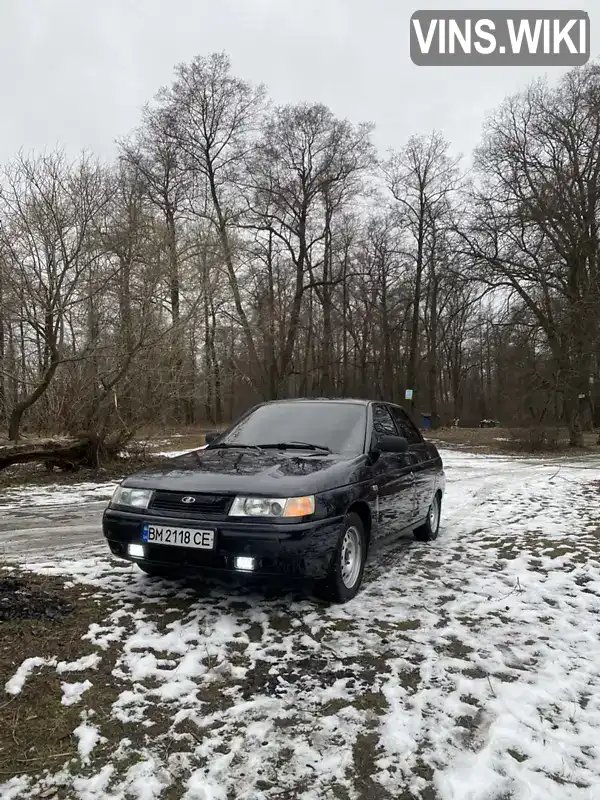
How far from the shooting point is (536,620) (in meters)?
4.17

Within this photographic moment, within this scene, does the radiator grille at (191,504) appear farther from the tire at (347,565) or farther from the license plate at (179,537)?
the tire at (347,565)

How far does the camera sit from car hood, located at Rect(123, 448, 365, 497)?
4.02 metres

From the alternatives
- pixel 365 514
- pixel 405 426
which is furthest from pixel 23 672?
pixel 405 426

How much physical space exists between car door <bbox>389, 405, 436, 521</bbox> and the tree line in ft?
23.6

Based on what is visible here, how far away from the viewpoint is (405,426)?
6.55 meters

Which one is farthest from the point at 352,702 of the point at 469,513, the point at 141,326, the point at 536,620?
the point at 141,326

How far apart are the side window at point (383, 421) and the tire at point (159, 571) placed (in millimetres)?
2211

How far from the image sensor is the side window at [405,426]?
6343 millimetres

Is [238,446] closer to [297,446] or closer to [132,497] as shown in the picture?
[297,446]

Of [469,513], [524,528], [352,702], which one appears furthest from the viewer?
[469,513]

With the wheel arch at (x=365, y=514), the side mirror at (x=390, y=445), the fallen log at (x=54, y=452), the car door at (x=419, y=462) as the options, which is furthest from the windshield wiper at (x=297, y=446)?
the fallen log at (x=54, y=452)

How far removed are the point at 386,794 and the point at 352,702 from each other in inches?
27.0

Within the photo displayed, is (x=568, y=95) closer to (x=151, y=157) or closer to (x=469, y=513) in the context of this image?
(x=151, y=157)

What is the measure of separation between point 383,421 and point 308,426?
2.85 feet
